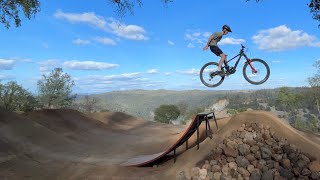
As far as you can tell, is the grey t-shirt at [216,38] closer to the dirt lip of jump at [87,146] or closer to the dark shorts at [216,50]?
the dark shorts at [216,50]

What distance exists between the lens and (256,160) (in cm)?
1132

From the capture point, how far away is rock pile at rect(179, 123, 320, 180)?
10641 mm

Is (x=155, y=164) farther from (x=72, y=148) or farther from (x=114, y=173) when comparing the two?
(x=72, y=148)

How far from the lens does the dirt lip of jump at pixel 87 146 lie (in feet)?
40.3

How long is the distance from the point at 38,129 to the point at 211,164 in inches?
509

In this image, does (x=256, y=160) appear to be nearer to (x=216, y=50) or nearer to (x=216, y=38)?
(x=216, y=50)

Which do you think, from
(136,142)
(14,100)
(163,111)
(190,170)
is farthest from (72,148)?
(163,111)

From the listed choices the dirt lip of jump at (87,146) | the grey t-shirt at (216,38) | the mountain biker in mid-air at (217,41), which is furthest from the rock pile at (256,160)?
the grey t-shirt at (216,38)

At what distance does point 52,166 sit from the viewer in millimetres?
14711

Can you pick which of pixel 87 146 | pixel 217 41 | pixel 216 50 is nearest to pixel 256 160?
pixel 216 50

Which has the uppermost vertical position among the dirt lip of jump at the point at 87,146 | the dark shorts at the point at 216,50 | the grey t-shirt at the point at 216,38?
the grey t-shirt at the point at 216,38

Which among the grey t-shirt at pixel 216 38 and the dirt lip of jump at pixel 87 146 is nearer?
the dirt lip of jump at pixel 87 146

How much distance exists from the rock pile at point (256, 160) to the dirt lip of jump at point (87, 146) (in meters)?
0.33

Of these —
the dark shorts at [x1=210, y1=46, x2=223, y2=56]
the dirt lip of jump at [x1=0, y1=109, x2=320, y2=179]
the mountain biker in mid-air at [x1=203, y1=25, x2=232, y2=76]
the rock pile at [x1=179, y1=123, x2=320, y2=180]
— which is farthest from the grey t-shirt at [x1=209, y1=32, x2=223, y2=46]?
the rock pile at [x1=179, y1=123, x2=320, y2=180]
